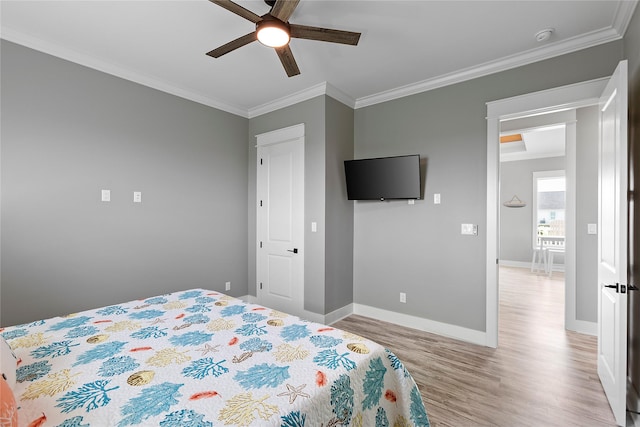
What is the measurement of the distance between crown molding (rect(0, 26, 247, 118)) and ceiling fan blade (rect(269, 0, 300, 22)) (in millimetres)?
2100

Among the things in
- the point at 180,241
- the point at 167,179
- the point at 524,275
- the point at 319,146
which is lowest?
the point at 524,275

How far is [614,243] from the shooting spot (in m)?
1.93

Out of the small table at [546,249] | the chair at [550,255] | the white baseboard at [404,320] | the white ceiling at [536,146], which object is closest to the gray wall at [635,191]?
the white baseboard at [404,320]

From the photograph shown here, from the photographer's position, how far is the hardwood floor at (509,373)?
1.97 metres

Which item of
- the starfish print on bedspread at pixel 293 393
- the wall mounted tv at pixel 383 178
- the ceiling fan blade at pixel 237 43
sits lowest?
the starfish print on bedspread at pixel 293 393

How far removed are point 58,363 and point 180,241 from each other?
2.34 metres

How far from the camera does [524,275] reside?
253 inches

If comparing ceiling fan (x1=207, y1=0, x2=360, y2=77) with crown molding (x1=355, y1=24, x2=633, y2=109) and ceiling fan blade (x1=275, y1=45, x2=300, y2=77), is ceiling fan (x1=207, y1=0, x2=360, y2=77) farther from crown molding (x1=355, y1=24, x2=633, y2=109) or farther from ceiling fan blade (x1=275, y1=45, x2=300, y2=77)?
crown molding (x1=355, y1=24, x2=633, y2=109)

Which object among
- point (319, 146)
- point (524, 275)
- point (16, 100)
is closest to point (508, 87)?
point (319, 146)

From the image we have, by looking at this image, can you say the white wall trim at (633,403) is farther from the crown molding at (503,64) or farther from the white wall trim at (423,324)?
the crown molding at (503,64)

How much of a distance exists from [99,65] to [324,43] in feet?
7.18

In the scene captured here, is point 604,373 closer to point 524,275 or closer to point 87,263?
point 87,263

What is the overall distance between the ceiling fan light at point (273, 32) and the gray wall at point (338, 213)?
1525 mm

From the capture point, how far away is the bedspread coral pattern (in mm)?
976
